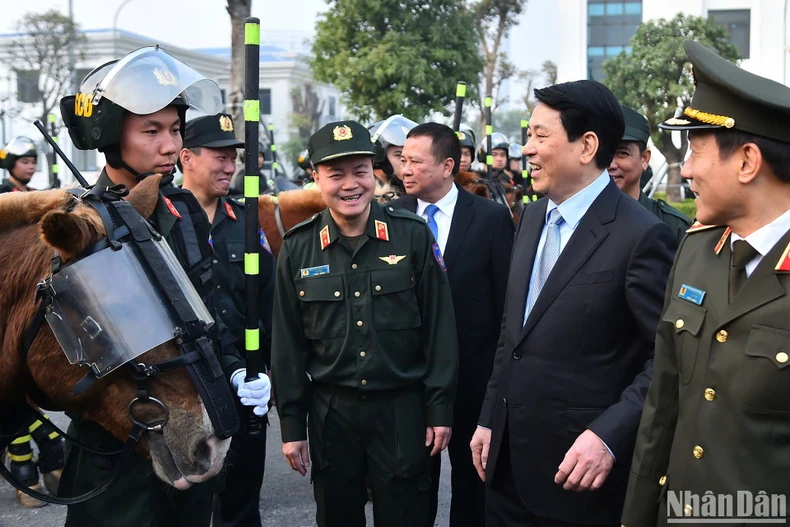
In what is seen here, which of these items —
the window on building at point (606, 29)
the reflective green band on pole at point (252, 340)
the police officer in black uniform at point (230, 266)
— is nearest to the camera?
the reflective green band on pole at point (252, 340)

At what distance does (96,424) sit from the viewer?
2590mm

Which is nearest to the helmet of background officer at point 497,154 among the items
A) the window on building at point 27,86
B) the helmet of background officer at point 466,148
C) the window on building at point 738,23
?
the helmet of background officer at point 466,148

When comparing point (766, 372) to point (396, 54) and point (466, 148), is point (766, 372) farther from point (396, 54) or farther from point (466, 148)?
point (396, 54)

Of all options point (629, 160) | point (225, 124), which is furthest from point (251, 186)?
point (629, 160)

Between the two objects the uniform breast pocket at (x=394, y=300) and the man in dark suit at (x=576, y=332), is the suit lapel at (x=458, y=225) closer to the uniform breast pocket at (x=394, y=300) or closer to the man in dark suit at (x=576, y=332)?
the uniform breast pocket at (x=394, y=300)

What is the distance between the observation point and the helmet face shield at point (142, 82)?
2.95 meters

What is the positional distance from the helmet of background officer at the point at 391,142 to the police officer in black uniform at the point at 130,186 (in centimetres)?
369

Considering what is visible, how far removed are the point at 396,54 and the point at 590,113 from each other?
2219cm

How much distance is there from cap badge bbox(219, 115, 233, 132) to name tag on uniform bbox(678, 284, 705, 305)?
3322 millimetres

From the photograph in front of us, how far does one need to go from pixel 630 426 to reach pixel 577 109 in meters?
1.16

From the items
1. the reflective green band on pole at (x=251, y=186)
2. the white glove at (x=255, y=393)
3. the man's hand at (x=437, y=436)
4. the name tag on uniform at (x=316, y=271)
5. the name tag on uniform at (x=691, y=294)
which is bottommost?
the man's hand at (x=437, y=436)

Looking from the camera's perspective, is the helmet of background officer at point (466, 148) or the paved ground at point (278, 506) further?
the helmet of background officer at point (466, 148)

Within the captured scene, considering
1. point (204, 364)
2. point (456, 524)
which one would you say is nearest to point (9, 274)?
point (204, 364)

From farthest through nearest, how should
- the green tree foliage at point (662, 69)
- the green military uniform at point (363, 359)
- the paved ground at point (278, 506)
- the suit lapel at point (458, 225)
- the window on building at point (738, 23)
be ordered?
1. the window on building at point (738, 23)
2. the green tree foliage at point (662, 69)
3. the paved ground at point (278, 506)
4. the suit lapel at point (458, 225)
5. the green military uniform at point (363, 359)
